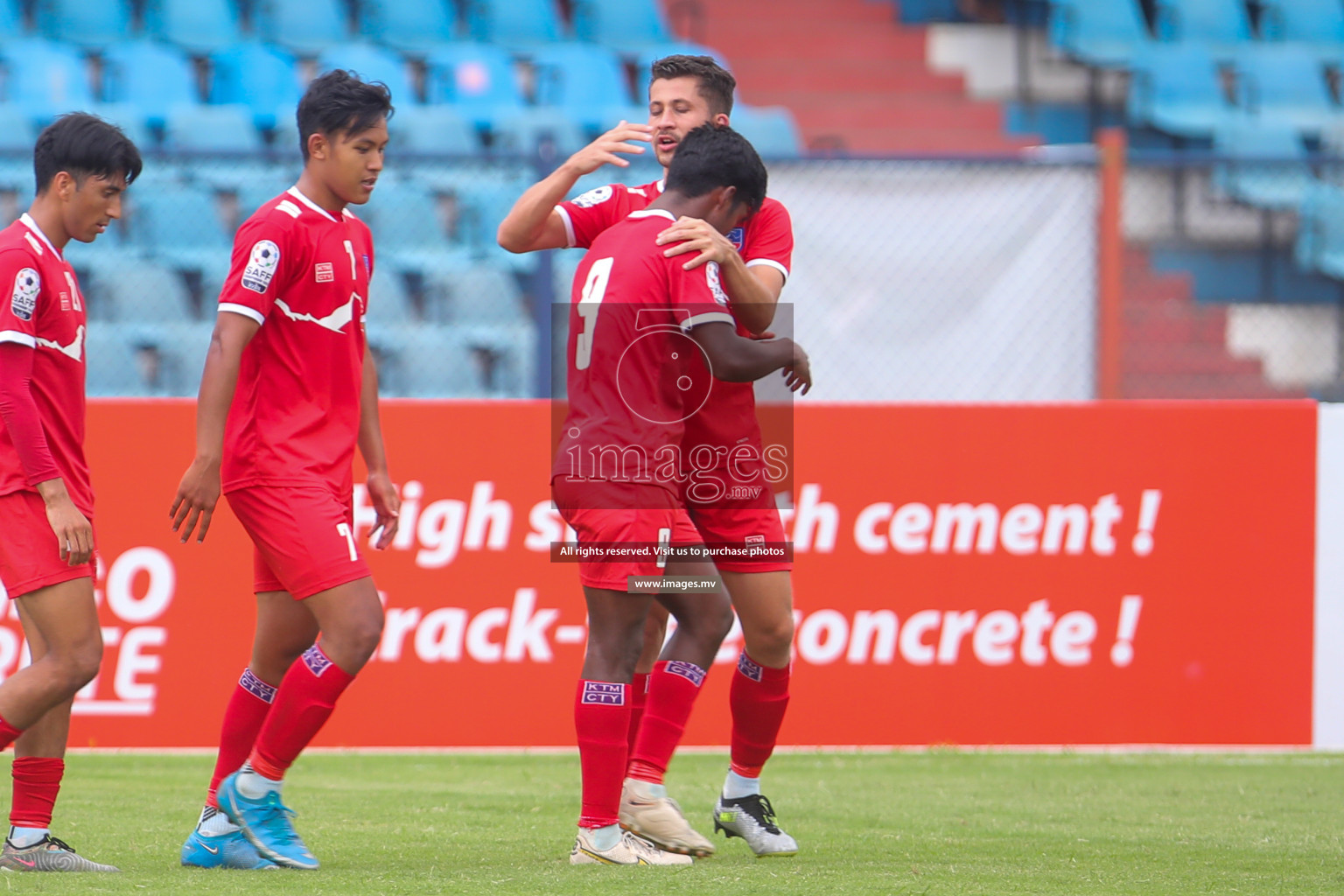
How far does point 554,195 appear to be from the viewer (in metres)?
4.43

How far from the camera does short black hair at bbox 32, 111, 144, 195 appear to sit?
402cm

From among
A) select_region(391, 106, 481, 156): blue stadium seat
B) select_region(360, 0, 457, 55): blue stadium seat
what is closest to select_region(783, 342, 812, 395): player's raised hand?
select_region(391, 106, 481, 156): blue stadium seat

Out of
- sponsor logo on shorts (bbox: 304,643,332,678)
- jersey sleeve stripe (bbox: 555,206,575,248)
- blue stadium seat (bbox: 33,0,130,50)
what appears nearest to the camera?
sponsor logo on shorts (bbox: 304,643,332,678)

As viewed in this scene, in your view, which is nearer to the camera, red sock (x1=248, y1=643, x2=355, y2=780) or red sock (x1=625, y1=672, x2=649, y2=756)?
red sock (x1=248, y1=643, x2=355, y2=780)

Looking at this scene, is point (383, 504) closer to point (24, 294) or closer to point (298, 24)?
point (24, 294)

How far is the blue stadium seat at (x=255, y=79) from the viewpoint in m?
11.5

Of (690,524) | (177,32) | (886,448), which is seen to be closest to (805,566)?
(886,448)

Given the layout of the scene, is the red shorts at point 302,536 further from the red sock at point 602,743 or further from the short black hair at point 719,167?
the short black hair at point 719,167

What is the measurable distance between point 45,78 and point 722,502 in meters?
8.43

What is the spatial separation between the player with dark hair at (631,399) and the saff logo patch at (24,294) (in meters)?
1.32

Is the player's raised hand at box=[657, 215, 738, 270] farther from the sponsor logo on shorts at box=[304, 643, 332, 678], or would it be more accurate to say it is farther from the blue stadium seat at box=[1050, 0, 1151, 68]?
the blue stadium seat at box=[1050, 0, 1151, 68]

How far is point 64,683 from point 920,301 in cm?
548

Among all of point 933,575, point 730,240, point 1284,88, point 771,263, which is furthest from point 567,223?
point 1284,88

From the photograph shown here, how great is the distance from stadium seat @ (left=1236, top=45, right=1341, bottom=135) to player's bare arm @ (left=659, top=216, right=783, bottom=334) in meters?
9.16
